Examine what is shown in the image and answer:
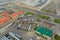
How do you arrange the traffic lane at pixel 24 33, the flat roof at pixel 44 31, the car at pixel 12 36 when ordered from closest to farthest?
1. the car at pixel 12 36
2. the traffic lane at pixel 24 33
3. the flat roof at pixel 44 31

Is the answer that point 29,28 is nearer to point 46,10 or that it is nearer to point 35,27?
point 35,27

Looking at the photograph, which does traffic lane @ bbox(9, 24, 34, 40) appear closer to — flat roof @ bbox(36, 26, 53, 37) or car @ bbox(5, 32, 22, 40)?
car @ bbox(5, 32, 22, 40)

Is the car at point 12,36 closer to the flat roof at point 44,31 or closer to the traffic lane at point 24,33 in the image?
the traffic lane at point 24,33

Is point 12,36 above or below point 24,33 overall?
above

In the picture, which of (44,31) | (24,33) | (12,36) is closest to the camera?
(12,36)

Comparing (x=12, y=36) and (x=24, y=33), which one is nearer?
(x=12, y=36)

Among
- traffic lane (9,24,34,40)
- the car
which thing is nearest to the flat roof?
traffic lane (9,24,34,40)

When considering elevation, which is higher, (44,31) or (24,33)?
(44,31)

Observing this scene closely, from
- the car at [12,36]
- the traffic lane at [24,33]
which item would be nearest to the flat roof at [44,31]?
the traffic lane at [24,33]

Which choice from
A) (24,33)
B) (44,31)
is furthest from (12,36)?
(44,31)

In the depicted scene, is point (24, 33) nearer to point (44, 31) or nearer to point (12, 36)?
point (12, 36)

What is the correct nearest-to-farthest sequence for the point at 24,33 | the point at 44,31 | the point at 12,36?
the point at 12,36, the point at 44,31, the point at 24,33

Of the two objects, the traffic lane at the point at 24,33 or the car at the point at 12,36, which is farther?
the traffic lane at the point at 24,33
